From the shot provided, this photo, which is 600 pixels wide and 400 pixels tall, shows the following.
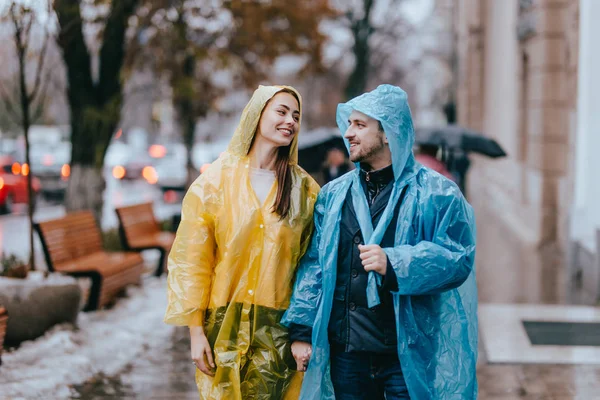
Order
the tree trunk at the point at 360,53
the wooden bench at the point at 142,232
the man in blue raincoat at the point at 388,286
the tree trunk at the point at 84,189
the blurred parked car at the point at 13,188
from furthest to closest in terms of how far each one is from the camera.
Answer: the tree trunk at the point at 360,53
the blurred parked car at the point at 13,188
the tree trunk at the point at 84,189
the wooden bench at the point at 142,232
the man in blue raincoat at the point at 388,286

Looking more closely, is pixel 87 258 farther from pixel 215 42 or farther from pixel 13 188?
pixel 13 188

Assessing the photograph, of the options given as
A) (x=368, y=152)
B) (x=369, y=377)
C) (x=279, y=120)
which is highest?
(x=279, y=120)

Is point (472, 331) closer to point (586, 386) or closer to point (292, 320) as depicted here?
point (292, 320)

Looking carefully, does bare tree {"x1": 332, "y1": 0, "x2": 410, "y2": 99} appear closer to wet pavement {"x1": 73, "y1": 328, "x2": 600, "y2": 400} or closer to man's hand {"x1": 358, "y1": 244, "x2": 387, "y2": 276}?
wet pavement {"x1": 73, "y1": 328, "x2": 600, "y2": 400}

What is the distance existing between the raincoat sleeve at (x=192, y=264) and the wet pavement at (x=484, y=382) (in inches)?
90.2

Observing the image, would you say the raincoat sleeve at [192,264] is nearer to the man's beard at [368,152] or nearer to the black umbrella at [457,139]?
the man's beard at [368,152]

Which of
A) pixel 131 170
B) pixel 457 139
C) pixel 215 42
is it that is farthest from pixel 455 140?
pixel 131 170

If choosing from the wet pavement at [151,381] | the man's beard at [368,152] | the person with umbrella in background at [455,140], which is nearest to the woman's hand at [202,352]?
the man's beard at [368,152]

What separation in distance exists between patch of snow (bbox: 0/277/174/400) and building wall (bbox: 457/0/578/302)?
13.0 feet

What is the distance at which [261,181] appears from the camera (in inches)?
151

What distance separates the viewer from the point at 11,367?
6.26 meters

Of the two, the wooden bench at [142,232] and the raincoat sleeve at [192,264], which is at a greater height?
the raincoat sleeve at [192,264]

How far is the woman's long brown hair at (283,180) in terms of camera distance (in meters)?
3.74

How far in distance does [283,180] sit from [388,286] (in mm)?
768
